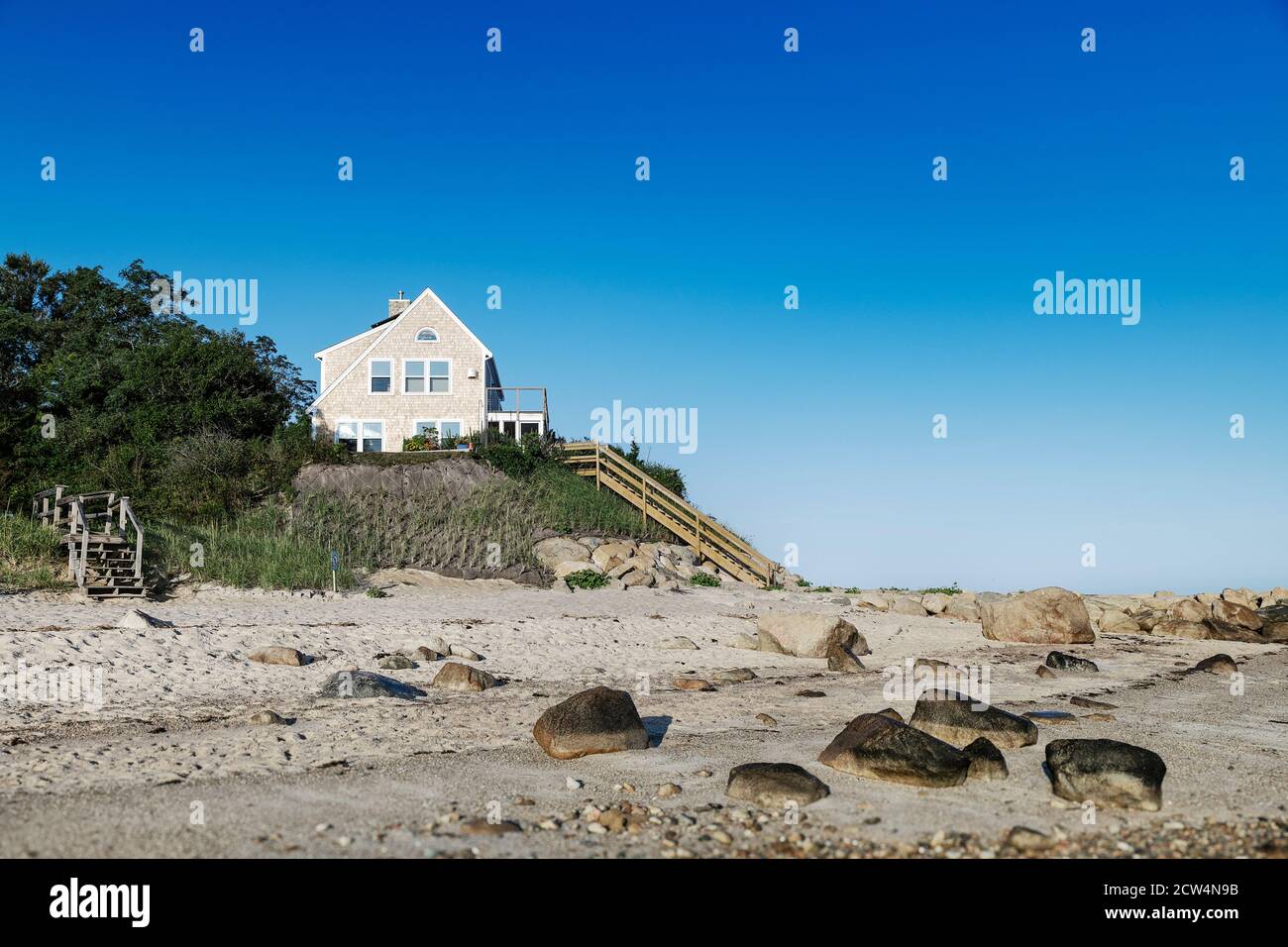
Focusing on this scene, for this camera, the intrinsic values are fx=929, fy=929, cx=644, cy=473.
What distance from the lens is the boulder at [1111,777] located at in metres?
5.84

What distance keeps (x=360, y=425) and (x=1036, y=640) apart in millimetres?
24748

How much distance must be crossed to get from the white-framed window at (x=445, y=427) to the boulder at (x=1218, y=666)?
25.4m

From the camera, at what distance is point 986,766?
254 inches

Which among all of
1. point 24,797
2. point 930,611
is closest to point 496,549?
point 930,611

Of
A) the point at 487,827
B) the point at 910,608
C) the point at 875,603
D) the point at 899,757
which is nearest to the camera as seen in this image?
the point at 487,827

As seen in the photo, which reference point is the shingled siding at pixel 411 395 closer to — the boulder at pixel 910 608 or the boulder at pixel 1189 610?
the boulder at pixel 910 608

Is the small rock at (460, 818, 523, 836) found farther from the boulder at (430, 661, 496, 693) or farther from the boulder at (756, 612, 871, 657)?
the boulder at (756, 612, 871, 657)

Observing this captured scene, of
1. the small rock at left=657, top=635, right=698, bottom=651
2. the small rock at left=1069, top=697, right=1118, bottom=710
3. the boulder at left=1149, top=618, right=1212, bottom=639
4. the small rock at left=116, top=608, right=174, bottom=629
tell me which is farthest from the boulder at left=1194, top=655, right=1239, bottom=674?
the small rock at left=116, top=608, right=174, bottom=629

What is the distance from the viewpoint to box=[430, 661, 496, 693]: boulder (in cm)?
1050

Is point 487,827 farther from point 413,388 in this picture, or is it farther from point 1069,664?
point 413,388

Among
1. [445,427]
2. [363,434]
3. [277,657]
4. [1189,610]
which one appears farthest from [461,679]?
[363,434]

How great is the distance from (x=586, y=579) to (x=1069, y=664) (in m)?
11.3

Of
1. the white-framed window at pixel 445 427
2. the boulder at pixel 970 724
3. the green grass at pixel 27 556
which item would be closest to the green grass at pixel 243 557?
the green grass at pixel 27 556

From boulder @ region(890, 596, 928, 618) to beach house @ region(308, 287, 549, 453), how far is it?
17.4 metres
